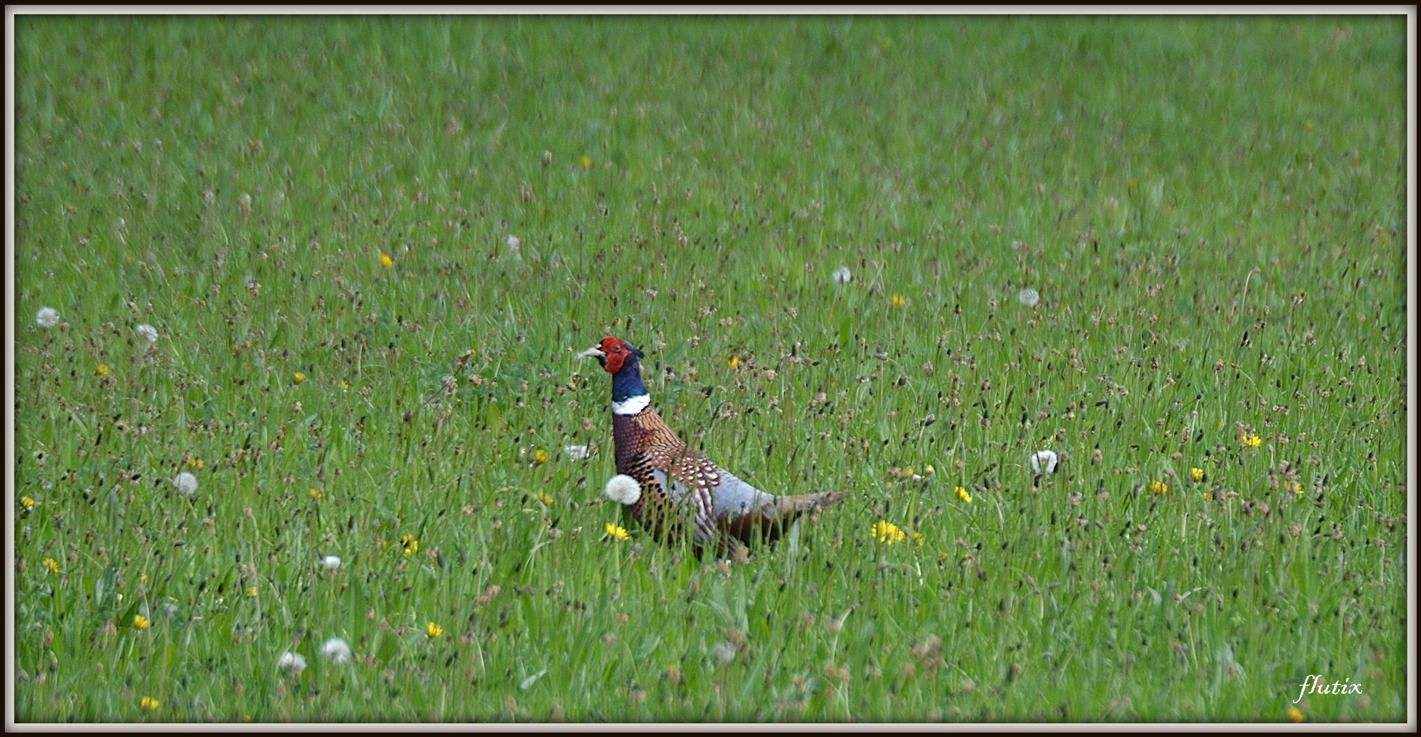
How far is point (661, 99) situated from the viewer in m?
10.5

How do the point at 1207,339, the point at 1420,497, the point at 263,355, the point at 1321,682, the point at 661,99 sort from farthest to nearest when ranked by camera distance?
the point at 661,99, the point at 1207,339, the point at 263,355, the point at 1420,497, the point at 1321,682

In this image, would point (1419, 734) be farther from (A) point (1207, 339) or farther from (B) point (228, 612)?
(A) point (1207, 339)

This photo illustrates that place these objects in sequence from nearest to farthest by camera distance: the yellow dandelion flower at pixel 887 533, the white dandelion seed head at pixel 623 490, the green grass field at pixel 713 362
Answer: the green grass field at pixel 713 362 < the yellow dandelion flower at pixel 887 533 < the white dandelion seed head at pixel 623 490

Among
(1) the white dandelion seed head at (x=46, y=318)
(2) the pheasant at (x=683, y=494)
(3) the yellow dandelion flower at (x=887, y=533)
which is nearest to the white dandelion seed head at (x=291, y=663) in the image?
(2) the pheasant at (x=683, y=494)

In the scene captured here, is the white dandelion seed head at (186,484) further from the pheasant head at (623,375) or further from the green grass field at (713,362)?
the pheasant head at (623,375)

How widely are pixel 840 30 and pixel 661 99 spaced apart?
200 cm

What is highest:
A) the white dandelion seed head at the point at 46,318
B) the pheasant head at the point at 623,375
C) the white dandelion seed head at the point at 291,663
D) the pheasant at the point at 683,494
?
the white dandelion seed head at the point at 46,318

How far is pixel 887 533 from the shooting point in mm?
4727

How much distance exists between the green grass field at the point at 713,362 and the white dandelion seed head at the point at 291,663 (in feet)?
0.15

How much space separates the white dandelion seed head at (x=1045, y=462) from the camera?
5.28 m

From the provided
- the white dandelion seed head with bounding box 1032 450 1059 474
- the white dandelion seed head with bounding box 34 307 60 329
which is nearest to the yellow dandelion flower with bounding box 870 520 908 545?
the white dandelion seed head with bounding box 1032 450 1059 474

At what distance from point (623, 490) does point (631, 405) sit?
1.49 feet

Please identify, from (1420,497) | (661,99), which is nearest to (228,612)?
(1420,497)

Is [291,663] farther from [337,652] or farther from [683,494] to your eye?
[683,494]
